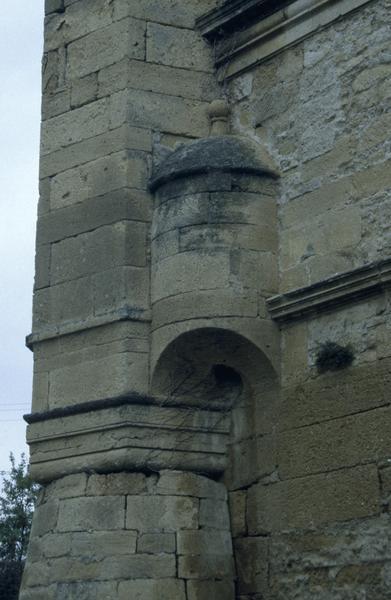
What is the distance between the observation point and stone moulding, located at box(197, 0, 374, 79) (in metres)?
9.18

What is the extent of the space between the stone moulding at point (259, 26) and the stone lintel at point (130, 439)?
2.52 meters

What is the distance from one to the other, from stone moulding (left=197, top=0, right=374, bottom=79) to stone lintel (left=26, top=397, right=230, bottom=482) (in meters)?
2.52

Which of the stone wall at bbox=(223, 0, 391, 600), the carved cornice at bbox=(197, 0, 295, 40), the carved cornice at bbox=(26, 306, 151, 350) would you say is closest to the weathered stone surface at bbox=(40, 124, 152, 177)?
A: the stone wall at bbox=(223, 0, 391, 600)

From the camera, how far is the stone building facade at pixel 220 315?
8.36 meters

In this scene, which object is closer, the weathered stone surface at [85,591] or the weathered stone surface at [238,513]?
the weathered stone surface at [85,591]

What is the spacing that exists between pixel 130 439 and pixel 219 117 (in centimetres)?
240

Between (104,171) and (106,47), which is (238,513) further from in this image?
(106,47)

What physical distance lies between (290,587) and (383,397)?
1.33 meters

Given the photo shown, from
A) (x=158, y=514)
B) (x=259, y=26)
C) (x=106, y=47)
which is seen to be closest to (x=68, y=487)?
(x=158, y=514)

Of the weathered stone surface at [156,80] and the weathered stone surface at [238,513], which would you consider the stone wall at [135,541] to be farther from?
the weathered stone surface at [156,80]

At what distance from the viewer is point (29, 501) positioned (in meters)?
22.2

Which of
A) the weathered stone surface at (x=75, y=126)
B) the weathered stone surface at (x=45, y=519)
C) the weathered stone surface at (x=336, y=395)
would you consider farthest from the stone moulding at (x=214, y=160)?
the weathered stone surface at (x=45, y=519)

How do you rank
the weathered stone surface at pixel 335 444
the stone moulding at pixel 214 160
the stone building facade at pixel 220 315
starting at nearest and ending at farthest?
1. the weathered stone surface at pixel 335 444
2. the stone building facade at pixel 220 315
3. the stone moulding at pixel 214 160

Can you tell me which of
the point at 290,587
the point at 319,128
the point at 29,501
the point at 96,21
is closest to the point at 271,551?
the point at 290,587
